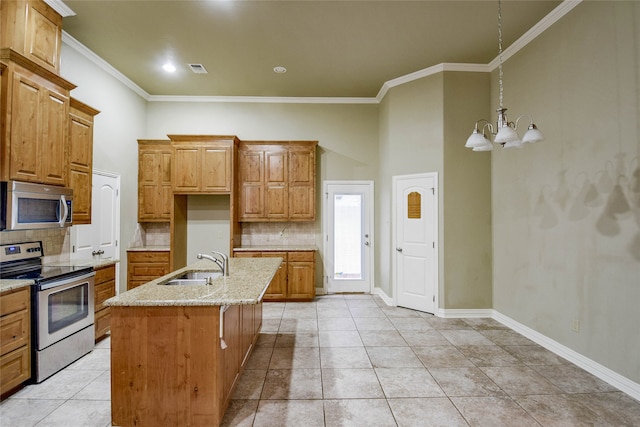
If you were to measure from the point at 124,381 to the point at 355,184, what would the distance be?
14.8ft

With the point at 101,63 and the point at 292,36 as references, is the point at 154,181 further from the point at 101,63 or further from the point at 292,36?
the point at 292,36

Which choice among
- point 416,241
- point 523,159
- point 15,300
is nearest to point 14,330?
point 15,300

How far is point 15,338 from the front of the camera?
2.42 metres

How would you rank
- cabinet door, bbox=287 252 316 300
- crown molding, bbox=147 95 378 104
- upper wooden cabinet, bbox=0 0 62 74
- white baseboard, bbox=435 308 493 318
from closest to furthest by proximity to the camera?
upper wooden cabinet, bbox=0 0 62 74 < white baseboard, bbox=435 308 493 318 < cabinet door, bbox=287 252 316 300 < crown molding, bbox=147 95 378 104

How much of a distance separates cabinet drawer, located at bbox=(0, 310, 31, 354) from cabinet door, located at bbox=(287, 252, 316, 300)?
3.27m

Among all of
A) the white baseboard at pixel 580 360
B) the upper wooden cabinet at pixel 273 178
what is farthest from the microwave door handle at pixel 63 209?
the white baseboard at pixel 580 360

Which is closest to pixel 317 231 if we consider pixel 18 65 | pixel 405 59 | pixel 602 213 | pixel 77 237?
pixel 405 59

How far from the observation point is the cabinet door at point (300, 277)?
5.17 meters

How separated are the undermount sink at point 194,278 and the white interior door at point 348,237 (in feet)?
9.77

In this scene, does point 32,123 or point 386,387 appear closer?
point 386,387

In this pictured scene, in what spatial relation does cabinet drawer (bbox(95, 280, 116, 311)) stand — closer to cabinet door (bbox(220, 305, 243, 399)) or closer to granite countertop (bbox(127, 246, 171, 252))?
granite countertop (bbox(127, 246, 171, 252))

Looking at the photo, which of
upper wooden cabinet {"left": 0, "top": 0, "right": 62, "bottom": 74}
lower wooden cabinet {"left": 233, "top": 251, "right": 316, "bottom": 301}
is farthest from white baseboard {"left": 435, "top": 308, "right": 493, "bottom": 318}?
upper wooden cabinet {"left": 0, "top": 0, "right": 62, "bottom": 74}

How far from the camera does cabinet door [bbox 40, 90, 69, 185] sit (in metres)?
2.98

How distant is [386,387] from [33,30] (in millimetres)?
4780
